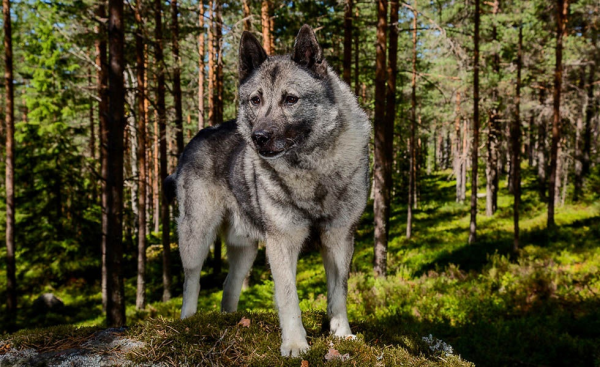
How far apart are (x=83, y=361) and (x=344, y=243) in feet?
7.31

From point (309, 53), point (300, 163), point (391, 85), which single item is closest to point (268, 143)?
point (300, 163)

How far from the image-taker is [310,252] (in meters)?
7.19

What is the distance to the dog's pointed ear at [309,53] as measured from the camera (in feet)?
10.1

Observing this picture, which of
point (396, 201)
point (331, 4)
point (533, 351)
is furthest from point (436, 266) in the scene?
point (396, 201)

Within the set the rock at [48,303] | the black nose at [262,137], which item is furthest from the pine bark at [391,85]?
the rock at [48,303]

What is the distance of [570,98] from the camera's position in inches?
861

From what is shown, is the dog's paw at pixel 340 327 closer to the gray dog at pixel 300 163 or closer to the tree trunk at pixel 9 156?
the gray dog at pixel 300 163

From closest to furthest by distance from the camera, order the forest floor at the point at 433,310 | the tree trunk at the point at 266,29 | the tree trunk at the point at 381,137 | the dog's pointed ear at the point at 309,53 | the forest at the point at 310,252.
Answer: the dog's pointed ear at the point at 309,53 < the forest floor at the point at 433,310 < the forest at the point at 310,252 < the tree trunk at the point at 381,137 < the tree trunk at the point at 266,29

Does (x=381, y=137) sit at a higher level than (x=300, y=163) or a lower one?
higher

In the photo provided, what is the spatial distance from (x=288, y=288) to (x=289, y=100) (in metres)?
1.49

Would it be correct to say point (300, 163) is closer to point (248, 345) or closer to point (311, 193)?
point (311, 193)

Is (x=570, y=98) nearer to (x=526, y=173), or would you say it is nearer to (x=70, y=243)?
(x=526, y=173)

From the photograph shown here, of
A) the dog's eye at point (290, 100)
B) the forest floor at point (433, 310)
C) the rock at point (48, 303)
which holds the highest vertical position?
the dog's eye at point (290, 100)

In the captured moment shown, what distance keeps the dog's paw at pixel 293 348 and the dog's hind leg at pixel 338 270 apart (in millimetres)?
530
